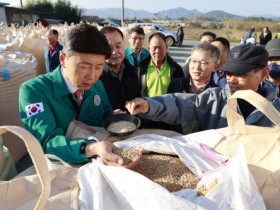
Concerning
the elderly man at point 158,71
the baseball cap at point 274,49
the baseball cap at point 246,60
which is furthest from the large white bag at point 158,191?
the elderly man at point 158,71

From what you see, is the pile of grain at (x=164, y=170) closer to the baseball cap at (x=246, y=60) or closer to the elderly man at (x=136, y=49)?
the baseball cap at (x=246, y=60)

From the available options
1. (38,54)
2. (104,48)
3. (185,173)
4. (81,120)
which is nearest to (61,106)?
(81,120)

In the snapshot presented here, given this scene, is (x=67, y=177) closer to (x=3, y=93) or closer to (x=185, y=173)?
(x=185, y=173)

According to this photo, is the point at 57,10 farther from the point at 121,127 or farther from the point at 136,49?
the point at 121,127

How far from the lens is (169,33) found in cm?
1738

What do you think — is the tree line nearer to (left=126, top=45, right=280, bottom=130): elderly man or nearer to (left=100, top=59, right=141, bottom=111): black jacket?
Answer: (left=100, top=59, right=141, bottom=111): black jacket

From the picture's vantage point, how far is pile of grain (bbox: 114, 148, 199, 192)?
118cm

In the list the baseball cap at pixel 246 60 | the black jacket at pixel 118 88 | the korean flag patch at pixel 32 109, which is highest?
the baseball cap at pixel 246 60

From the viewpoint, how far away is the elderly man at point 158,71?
322cm

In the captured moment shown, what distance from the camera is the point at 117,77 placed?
2.75 meters

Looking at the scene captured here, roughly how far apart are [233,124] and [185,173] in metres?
0.29

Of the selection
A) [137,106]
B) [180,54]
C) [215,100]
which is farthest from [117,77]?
[180,54]

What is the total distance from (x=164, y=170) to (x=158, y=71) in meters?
2.14

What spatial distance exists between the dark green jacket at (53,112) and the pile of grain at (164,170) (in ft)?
0.74
